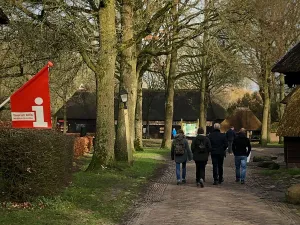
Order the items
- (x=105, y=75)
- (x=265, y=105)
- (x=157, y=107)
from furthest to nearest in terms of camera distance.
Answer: (x=157, y=107) < (x=265, y=105) < (x=105, y=75)

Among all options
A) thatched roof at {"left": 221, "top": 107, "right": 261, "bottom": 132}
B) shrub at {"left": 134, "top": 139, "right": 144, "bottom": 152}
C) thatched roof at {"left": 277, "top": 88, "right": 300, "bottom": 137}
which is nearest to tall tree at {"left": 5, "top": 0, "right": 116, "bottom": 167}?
thatched roof at {"left": 277, "top": 88, "right": 300, "bottom": 137}

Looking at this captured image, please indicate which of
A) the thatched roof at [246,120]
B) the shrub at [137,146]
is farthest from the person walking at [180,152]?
the thatched roof at [246,120]

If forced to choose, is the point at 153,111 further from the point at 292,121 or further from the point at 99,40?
the point at 99,40

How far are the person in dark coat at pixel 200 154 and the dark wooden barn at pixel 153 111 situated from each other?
51.1 metres

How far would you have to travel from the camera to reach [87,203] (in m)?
11.2

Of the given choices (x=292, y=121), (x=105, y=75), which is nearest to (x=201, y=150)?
(x=105, y=75)

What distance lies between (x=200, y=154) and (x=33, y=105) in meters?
7.76

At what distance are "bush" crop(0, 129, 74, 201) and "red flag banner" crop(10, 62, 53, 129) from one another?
0.66m

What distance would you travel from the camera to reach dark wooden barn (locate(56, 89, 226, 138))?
68.4 m

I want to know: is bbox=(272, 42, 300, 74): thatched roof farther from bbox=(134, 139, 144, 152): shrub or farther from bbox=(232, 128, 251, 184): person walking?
A: bbox=(134, 139, 144, 152): shrub

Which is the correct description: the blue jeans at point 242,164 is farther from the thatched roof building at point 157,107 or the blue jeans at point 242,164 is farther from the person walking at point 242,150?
the thatched roof building at point 157,107

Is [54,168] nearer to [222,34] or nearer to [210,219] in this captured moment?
[210,219]

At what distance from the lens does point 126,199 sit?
12.6 metres

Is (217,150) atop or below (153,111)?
below
